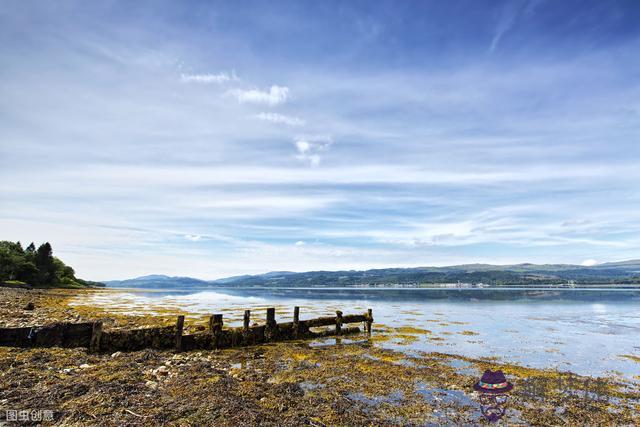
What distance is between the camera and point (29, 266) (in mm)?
102125

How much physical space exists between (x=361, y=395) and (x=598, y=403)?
32.3ft

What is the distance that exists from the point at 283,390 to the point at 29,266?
122832mm

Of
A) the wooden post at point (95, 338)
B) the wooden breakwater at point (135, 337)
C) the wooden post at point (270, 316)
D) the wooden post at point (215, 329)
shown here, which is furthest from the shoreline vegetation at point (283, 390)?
the wooden post at point (270, 316)

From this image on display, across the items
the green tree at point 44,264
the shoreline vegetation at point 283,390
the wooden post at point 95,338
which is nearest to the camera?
the shoreline vegetation at point 283,390

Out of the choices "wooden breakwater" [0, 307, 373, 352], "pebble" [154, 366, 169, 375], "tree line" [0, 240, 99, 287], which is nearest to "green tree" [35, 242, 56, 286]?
"tree line" [0, 240, 99, 287]

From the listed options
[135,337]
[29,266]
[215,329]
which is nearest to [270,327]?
[215,329]

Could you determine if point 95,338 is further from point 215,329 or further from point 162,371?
point 215,329

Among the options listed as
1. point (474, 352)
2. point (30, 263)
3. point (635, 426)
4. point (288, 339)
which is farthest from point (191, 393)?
point (30, 263)

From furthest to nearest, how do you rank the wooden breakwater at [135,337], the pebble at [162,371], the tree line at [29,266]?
the tree line at [29,266] < the wooden breakwater at [135,337] < the pebble at [162,371]

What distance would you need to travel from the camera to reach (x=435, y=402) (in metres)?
13.7

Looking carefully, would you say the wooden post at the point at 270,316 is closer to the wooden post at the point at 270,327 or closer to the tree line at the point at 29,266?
the wooden post at the point at 270,327

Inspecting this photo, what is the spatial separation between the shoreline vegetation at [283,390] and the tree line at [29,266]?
344ft

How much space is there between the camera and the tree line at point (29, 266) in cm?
9488

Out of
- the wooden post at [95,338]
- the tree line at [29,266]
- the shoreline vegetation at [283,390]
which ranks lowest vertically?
the shoreline vegetation at [283,390]
